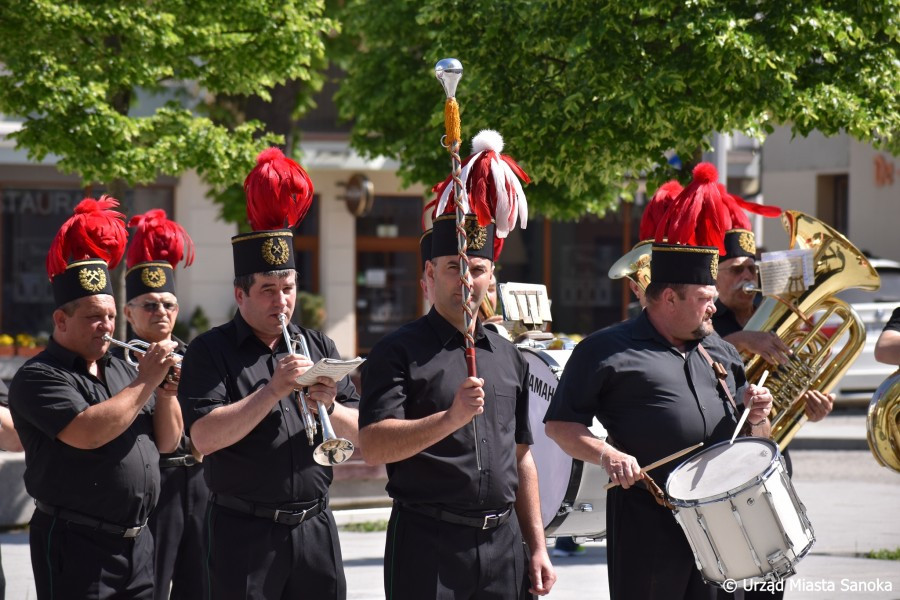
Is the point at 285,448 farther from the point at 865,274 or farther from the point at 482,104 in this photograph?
the point at 482,104

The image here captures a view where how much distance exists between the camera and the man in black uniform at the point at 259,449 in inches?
193

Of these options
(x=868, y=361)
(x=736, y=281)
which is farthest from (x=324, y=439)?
(x=868, y=361)

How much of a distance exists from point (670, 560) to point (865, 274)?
2.31 m

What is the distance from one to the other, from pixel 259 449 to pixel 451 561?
853 mm

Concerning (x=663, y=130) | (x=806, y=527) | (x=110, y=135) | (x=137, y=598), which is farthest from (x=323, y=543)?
(x=110, y=135)

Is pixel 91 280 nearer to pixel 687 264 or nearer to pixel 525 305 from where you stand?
pixel 687 264

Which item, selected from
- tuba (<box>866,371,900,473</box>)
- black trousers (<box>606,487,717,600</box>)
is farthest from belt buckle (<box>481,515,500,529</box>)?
tuba (<box>866,371,900,473</box>)

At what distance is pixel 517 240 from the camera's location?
2433 centimetres

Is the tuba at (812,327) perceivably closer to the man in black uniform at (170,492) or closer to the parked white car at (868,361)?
the man in black uniform at (170,492)

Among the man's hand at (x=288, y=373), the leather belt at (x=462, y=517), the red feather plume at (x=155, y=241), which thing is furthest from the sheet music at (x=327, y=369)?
the red feather plume at (x=155, y=241)

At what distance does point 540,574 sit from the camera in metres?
4.79

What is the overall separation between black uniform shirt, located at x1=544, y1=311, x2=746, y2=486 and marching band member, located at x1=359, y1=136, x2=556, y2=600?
0.46m

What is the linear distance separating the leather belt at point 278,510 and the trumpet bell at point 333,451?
1.19 ft

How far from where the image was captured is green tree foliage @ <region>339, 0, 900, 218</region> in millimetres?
9461
